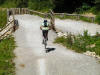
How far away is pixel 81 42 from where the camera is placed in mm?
16688

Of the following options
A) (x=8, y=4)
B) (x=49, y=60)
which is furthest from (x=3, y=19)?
(x=49, y=60)

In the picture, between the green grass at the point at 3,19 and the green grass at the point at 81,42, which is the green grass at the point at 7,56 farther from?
the green grass at the point at 3,19

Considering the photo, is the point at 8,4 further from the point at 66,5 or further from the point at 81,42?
the point at 81,42

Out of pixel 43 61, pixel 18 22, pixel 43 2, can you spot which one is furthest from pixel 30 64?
pixel 43 2

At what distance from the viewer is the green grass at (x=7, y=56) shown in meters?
12.9

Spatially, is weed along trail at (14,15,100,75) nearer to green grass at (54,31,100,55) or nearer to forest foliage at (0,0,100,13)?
green grass at (54,31,100,55)

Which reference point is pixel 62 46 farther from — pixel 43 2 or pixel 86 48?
pixel 43 2

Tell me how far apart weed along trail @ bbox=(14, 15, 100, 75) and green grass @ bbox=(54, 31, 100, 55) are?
0.49m

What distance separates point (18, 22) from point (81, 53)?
8898mm

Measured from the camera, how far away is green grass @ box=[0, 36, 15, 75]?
12883 millimetres

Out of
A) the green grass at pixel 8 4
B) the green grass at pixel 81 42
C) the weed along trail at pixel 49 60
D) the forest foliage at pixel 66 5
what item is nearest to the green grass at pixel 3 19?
the forest foliage at pixel 66 5

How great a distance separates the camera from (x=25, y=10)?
29734 mm

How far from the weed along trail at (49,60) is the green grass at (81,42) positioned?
0.49m

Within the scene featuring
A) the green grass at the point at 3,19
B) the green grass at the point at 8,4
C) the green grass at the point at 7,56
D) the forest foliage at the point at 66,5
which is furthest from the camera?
Answer: the green grass at the point at 8,4
